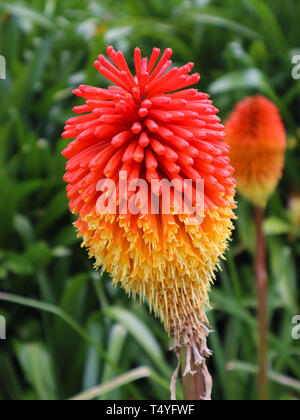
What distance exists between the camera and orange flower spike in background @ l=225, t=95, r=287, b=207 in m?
2.11

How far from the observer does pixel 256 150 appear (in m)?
2.12

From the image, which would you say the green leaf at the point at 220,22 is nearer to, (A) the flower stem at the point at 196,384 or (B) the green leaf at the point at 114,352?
(B) the green leaf at the point at 114,352

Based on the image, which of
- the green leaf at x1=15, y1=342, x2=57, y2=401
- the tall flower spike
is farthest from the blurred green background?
the tall flower spike

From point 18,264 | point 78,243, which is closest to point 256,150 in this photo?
point 78,243

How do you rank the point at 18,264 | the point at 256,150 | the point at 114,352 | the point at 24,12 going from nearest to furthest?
the point at 256,150
the point at 114,352
the point at 18,264
the point at 24,12

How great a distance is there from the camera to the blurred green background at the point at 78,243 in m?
2.42

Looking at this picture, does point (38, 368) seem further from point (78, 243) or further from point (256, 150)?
point (256, 150)

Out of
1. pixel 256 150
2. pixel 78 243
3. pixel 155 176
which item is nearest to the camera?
pixel 155 176

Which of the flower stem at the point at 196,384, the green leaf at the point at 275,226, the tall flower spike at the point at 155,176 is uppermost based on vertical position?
the green leaf at the point at 275,226

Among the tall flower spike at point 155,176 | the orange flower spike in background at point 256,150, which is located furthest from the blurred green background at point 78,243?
the tall flower spike at point 155,176

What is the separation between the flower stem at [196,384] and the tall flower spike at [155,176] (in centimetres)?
3

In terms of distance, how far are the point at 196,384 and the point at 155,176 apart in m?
0.53

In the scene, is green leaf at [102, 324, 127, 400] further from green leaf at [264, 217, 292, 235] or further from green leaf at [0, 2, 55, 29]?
green leaf at [0, 2, 55, 29]
